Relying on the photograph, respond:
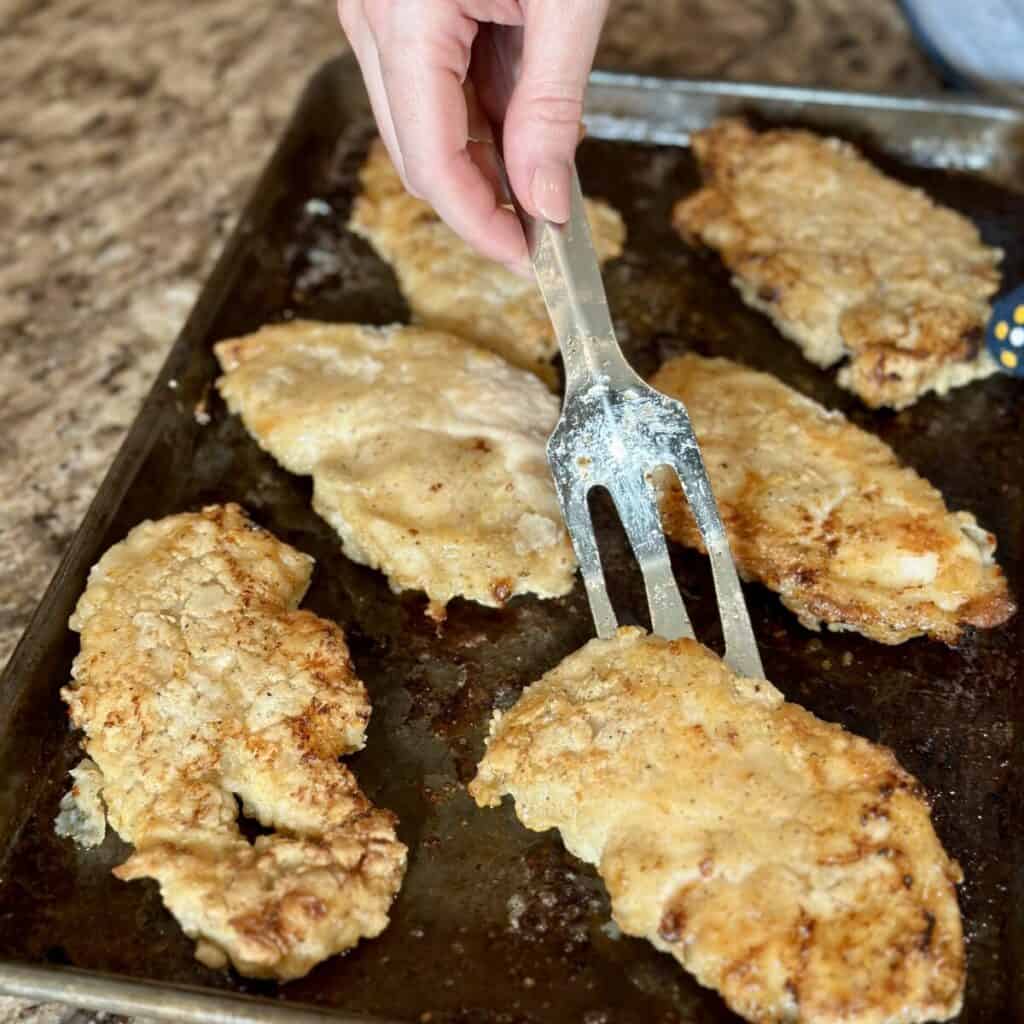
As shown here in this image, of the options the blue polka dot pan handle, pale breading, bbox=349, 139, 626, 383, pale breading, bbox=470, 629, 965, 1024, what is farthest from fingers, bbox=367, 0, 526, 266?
the blue polka dot pan handle

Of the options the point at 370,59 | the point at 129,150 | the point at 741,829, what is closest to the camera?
the point at 741,829

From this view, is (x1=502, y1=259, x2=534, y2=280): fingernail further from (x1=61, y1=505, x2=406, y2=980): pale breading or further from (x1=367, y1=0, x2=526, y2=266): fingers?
(x1=61, y1=505, x2=406, y2=980): pale breading

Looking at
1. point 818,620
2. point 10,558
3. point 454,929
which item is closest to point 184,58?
point 10,558

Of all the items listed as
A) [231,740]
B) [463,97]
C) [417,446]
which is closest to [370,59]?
[463,97]

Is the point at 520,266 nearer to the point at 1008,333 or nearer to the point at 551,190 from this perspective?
the point at 551,190

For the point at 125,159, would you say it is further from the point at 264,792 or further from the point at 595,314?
the point at 264,792

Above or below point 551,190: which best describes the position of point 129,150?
below
